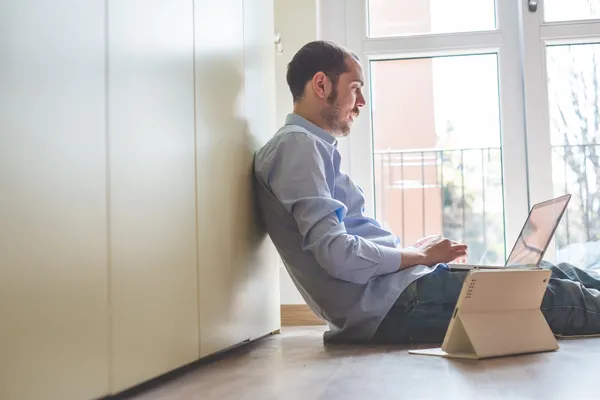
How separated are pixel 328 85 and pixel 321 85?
0.06ft

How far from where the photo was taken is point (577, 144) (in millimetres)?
2217

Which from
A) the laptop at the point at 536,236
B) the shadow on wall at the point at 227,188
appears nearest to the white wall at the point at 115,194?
the shadow on wall at the point at 227,188

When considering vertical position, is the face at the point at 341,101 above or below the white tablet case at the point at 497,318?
above

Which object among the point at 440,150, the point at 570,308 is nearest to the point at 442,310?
the point at 570,308

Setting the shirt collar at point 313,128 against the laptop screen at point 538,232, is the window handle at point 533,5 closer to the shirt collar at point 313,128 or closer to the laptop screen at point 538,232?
the laptop screen at point 538,232

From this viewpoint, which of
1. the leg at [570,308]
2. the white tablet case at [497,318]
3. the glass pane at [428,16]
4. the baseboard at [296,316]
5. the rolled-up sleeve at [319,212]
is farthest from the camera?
the glass pane at [428,16]

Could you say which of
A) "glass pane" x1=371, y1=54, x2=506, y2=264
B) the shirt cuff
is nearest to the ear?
the shirt cuff

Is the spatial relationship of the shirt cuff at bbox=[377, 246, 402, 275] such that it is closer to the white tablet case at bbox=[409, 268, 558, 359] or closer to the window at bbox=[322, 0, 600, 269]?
the white tablet case at bbox=[409, 268, 558, 359]

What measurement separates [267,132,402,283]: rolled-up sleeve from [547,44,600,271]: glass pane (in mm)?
987

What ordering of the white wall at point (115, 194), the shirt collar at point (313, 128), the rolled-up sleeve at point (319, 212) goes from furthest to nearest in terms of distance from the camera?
the shirt collar at point (313, 128)
the rolled-up sleeve at point (319, 212)
the white wall at point (115, 194)

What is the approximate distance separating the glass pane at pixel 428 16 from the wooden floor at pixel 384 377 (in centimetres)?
128

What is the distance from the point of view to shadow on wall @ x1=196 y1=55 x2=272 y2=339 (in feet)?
4.04

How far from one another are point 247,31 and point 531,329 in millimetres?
918

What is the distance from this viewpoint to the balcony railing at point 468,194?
2.20 m
